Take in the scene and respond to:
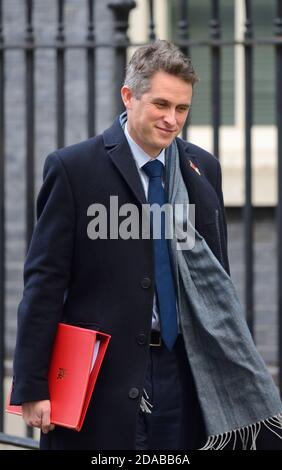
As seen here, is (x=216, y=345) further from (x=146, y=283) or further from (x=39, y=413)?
(x=39, y=413)

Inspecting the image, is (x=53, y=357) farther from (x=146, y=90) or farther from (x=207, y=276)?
(x=146, y=90)


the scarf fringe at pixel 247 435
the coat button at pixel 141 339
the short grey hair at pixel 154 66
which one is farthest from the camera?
the scarf fringe at pixel 247 435

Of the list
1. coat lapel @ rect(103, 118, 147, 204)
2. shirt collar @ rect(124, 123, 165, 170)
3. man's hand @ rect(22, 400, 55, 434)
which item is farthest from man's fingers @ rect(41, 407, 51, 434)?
shirt collar @ rect(124, 123, 165, 170)

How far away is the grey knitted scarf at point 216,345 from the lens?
3.55 metres

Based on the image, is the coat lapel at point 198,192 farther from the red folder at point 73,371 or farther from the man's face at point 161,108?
the red folder at point 73,371

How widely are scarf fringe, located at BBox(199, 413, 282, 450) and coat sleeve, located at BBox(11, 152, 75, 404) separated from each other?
1.84 feet

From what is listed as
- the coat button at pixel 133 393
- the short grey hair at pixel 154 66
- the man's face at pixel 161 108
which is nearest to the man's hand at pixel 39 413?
the coat button at pixel 133 393

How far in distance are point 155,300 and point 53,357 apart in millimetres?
351

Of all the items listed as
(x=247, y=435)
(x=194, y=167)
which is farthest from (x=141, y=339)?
(x=194, y=167)

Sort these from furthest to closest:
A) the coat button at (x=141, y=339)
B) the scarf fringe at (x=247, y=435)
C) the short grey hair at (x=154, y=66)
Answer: the scarf fringe at (x=247, y=435)
the coat button at (x=141, y=339)
the short grey hair at (x=154, y=66)

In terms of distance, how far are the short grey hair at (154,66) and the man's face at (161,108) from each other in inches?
0.6

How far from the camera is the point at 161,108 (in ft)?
11.2

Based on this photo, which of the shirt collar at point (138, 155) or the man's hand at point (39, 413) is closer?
the man's hand at point (39, 413)

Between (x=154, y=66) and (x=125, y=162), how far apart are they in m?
0.32
